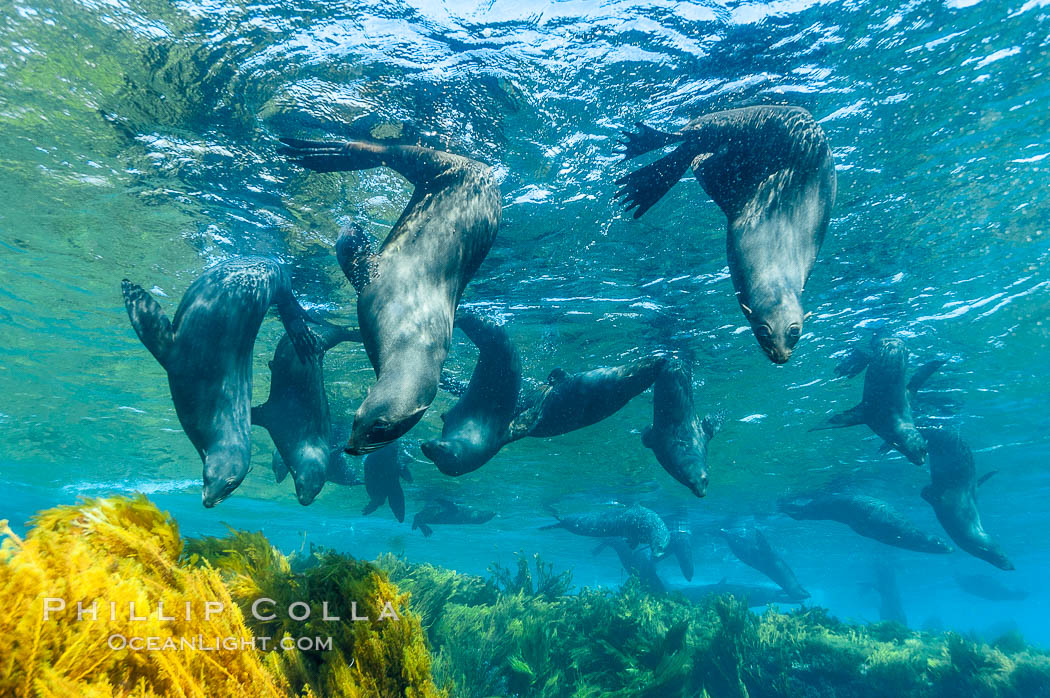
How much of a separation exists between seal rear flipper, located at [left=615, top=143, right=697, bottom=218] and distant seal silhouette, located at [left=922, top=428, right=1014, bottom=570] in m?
13.2

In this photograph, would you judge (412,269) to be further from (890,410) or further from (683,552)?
(683,552)

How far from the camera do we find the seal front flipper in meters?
3.67

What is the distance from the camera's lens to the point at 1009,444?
20.3 meters

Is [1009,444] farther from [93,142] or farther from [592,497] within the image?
[93,142]

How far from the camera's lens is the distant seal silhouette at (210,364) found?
13.4ft

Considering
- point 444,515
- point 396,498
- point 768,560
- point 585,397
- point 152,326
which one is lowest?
point 768,560

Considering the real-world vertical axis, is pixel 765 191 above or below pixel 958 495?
above

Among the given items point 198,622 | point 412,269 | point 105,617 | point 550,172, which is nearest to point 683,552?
point 550,172

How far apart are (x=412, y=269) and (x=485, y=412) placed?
3058 millimetres

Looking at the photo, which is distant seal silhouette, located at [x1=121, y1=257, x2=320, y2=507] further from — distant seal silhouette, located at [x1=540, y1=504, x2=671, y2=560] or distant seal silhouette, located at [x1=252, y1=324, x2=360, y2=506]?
distant seal silhouette, located at [x1=540, y1=504, x2=671, y2=560]

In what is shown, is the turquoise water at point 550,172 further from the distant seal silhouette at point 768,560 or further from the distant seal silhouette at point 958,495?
the distant seal silhouette at point 768,560

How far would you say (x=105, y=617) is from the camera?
4.95 ft

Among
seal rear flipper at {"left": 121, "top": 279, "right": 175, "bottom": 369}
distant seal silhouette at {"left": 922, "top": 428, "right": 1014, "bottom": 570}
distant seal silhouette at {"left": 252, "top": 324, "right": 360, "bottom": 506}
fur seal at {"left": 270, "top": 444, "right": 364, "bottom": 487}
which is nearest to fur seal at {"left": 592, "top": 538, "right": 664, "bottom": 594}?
distant seal silhouette at {"left": 922, "top": 428, "right": 1014, "bottom": 570}

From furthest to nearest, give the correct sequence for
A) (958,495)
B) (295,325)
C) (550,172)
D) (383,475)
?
1. (958,495)
2. (383,475)
3. (550,172)
4. (295,325)
